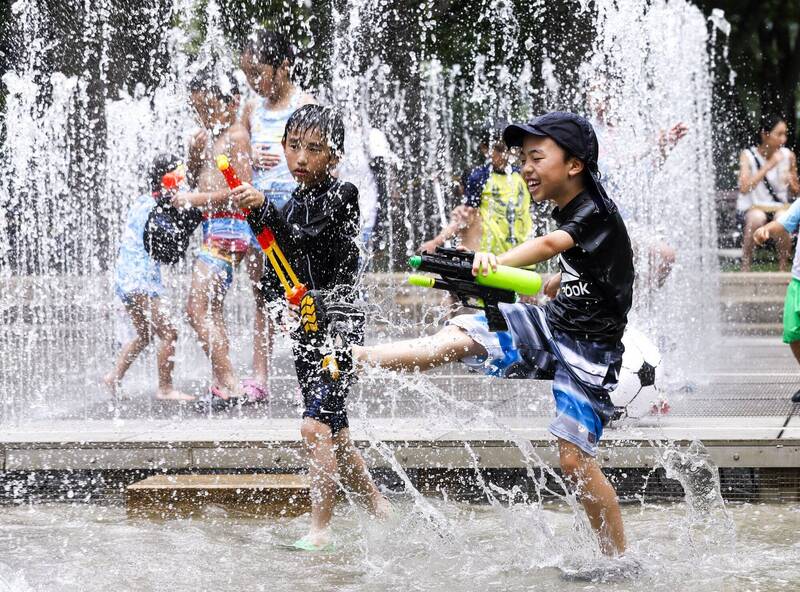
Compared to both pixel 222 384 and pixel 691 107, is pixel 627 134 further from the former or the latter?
pixel 691 107

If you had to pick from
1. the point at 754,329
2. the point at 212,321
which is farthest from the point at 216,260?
the point at 754,329

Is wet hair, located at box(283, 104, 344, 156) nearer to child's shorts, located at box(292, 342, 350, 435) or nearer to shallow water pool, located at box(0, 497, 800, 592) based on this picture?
child's shorts, located at box(292, 342, 350, 435)

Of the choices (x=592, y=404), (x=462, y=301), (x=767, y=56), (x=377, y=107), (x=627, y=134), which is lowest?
(x=592, y=404)

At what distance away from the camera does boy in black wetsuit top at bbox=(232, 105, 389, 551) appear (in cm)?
436

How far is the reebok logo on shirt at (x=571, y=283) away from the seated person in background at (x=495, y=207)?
4.31 metres

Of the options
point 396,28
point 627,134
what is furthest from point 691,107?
point 627,134

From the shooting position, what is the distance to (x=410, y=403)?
21.2 feet

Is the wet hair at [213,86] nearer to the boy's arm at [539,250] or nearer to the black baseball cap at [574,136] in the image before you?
the black baseball cap at [574,136]

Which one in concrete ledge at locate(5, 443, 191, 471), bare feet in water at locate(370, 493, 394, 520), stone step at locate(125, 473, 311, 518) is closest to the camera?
bare feet in water at locate(370, 493, 394, 520)

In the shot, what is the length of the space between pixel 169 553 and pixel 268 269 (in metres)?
1.07

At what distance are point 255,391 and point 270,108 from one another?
1.49 m

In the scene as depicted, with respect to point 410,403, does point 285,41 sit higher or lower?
higher

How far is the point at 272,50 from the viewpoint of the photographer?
6367 millimetres

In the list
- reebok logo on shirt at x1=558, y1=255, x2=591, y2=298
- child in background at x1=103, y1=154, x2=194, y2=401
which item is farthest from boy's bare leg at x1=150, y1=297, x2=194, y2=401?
reebok logo on shirt at x1=558, y1=255, x2=591, y2=298
